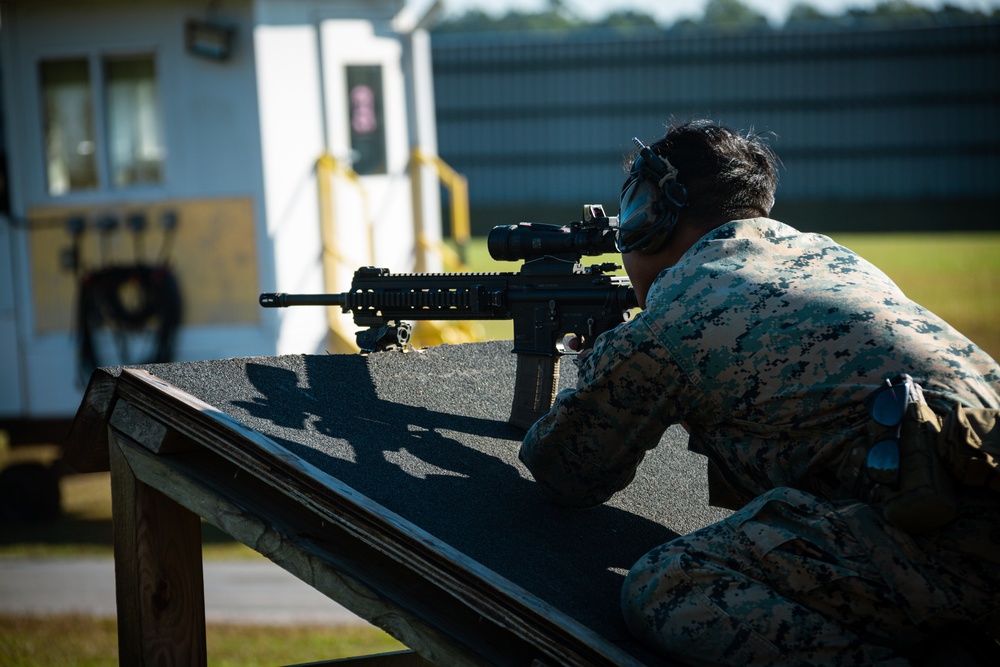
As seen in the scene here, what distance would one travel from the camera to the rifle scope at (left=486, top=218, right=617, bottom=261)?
3.99 m

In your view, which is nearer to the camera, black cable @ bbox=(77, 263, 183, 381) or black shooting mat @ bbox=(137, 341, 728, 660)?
black shooting mat @ bbox=(137, 341, 728, 660)

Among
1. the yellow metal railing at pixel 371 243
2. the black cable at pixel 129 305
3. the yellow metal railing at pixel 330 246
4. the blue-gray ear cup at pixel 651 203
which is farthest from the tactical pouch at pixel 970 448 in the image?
the black cable at pixel 129 305

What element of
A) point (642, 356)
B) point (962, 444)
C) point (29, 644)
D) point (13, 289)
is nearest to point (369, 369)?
point (642, 356)

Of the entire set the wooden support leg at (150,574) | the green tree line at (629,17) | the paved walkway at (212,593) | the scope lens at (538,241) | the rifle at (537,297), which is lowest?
the paved walkway at (212,593)

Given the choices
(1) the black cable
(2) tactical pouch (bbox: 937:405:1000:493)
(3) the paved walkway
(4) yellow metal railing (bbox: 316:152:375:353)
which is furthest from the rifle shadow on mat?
(1) the black cable

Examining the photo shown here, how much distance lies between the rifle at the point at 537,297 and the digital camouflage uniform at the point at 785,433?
0.88m

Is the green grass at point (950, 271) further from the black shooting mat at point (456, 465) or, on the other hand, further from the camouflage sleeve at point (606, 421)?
the camouflage sleeve at point (606, 421)

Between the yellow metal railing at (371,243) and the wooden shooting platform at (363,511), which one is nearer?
the wooden shooting platform at (363,511)

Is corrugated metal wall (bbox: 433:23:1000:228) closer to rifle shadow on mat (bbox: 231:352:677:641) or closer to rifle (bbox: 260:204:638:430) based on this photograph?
rifle (bbox: 260:204:638:430)

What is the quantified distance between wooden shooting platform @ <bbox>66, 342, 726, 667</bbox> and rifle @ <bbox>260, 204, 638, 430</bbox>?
258mm

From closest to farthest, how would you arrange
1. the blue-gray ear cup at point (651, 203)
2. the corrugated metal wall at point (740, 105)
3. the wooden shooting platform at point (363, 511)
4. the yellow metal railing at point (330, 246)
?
1. the wooden shooting platform at point (363, 511)
2. the blue-gray ear cup at point (651, 203)
3. the yellow metal railing at point (330, 246)
4. the corrugated metal wall at point (740, 105)

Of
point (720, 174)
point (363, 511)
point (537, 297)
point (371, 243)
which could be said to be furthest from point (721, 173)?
point (371, 243)

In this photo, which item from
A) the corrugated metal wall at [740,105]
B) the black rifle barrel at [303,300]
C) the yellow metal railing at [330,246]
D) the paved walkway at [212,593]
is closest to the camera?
the black rifle barrel at [303,300]

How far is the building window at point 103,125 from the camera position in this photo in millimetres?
9211
